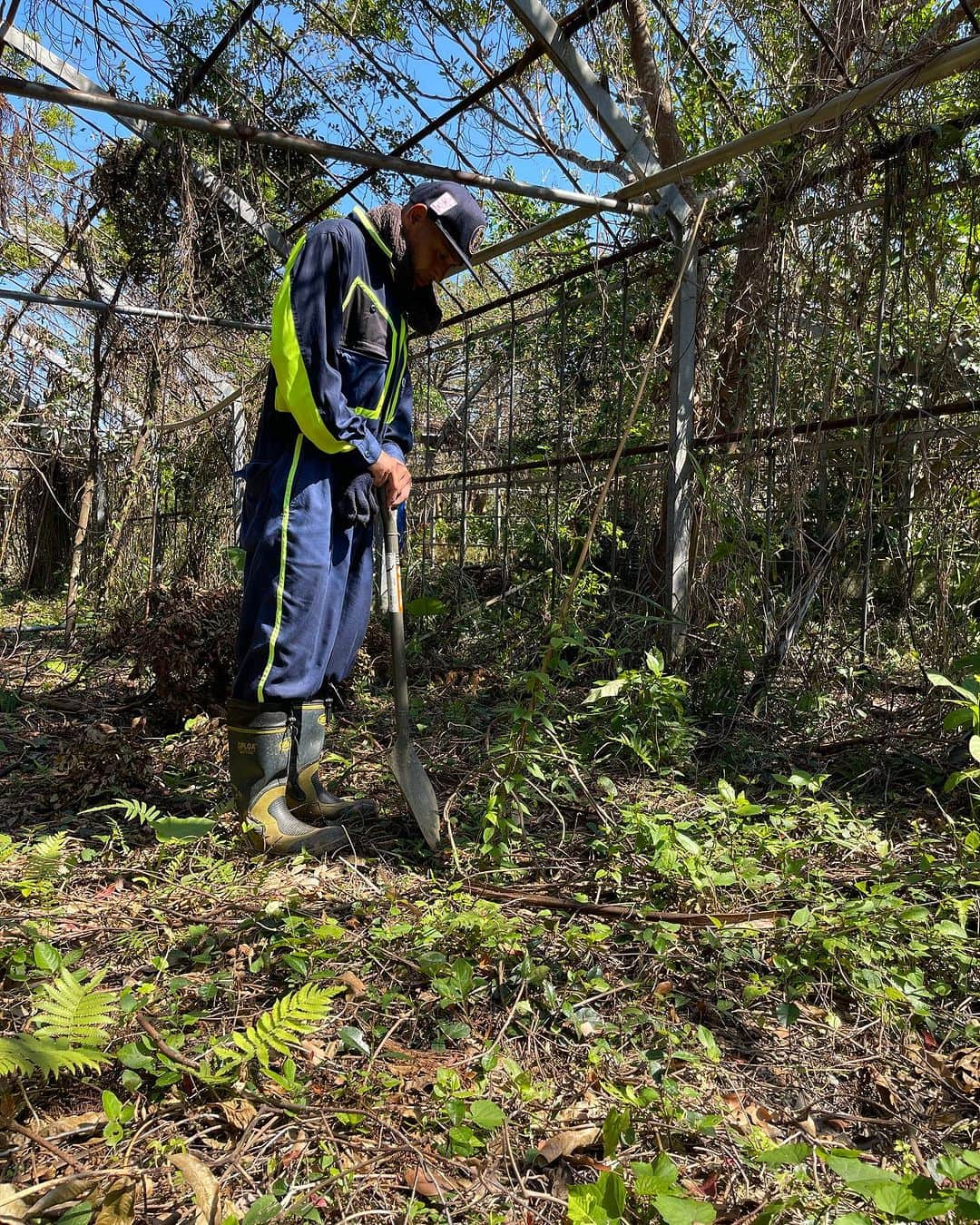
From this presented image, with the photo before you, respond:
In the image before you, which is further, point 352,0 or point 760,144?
point 352,0

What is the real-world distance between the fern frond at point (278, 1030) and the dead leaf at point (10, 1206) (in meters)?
0.31

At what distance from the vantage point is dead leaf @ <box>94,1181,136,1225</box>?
102 cm

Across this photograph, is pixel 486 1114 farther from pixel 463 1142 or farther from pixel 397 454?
pixel 397 454

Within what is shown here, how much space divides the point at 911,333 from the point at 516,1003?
2947 mm

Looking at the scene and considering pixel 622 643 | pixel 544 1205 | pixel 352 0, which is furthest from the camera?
pixel 352 0

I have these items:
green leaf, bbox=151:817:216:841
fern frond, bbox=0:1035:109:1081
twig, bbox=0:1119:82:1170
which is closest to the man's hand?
green leaf, bbox=151:817:216:841

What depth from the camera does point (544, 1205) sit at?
1139mm

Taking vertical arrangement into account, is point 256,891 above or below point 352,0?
below

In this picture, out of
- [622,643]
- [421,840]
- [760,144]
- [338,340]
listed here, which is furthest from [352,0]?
[421,840]

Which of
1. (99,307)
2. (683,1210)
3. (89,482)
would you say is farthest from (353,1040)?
(99,307)

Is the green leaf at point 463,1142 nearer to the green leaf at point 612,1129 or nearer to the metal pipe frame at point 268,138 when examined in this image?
the green leaf at point 612,1129

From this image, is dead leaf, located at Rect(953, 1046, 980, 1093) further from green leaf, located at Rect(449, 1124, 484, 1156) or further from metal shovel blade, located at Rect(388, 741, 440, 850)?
metal shovel blade, located at Rect(388, 741, 440, 850)

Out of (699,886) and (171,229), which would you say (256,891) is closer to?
(699,886)

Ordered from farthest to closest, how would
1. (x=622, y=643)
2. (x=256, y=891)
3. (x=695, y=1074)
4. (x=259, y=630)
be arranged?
1. (x=622, y=643)
2. (x=259, y=630)
3. (x=256, y=891)
4. (x=695, y=1074)
